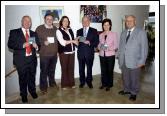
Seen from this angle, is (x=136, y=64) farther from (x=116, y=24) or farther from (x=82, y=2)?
(x=116, y=24)

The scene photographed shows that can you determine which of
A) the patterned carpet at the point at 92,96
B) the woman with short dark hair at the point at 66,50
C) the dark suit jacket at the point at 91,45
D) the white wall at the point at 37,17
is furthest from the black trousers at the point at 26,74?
the dark suit jacket at the point at 91,45

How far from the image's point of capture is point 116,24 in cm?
521

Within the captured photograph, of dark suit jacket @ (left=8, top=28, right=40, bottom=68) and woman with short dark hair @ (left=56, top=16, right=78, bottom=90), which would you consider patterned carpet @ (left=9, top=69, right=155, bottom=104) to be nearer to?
woman with short dark hair @ (left=56, top=16, right=78, bottom=90)

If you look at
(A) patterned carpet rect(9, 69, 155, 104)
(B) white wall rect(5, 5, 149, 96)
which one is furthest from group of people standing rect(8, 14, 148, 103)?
(B) white wall rect(5, 5, 149, 96)

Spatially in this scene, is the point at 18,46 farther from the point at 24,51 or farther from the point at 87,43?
the point at 87,43

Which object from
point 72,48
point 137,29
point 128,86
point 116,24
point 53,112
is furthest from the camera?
point 116,24

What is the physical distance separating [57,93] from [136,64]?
58.5 inches

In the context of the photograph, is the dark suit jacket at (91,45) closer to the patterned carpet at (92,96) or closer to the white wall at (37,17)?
the white wall at (37,17)

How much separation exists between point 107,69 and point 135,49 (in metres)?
0.81

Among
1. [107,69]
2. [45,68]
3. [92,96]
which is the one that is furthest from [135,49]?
[45,68]

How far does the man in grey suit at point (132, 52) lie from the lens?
3.73m

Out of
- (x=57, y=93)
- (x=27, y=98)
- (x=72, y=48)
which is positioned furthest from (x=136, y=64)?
(x=27, y=98)

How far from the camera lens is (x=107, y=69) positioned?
439 centimetres

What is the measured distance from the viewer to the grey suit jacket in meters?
3.71
